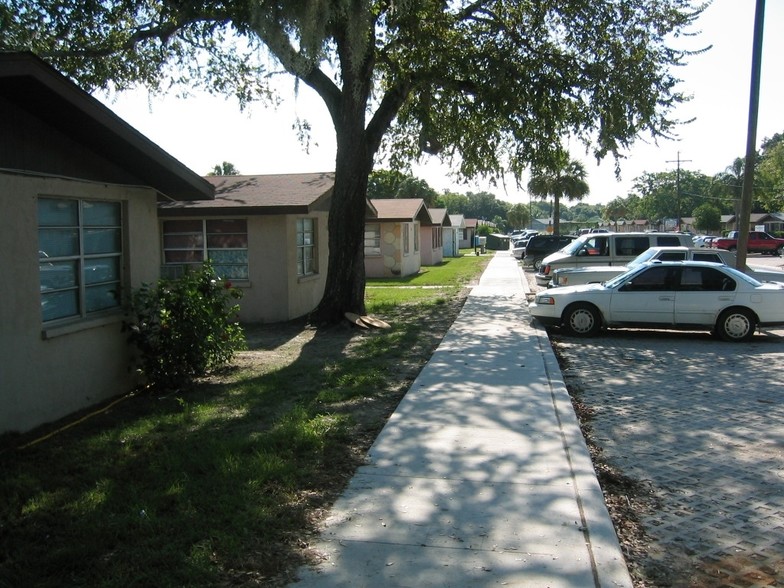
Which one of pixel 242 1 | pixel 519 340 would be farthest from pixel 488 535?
pixel 242 1

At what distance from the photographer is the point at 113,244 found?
8.80 metres

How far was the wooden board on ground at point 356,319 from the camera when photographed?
14.3m

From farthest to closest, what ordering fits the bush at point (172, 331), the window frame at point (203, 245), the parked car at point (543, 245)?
the parked car at point (543, 245) < the window frame at point (203, 245) < the bush at point (172, 331)

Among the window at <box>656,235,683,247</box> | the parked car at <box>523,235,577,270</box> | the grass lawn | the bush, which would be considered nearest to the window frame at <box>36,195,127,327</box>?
the bush

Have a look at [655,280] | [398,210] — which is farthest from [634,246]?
[398,210]

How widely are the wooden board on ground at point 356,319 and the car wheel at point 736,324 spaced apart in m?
6.64

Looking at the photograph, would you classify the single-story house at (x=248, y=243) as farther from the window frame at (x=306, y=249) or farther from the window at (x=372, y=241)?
the window at (x=372, y=241)

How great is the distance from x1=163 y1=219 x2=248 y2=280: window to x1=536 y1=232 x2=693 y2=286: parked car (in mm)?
8533

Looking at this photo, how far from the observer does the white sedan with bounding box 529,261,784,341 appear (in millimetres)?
12750

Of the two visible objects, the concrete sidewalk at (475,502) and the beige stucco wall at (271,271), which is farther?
the beige stucco wall at (271,271)

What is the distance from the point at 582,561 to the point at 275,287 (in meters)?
12.4

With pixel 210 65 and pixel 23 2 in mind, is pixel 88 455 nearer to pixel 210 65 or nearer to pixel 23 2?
pixel 23 2

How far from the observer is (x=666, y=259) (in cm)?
1633

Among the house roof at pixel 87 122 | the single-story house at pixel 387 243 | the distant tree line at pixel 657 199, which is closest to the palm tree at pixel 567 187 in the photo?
the distant tree line at pixel 657 199
